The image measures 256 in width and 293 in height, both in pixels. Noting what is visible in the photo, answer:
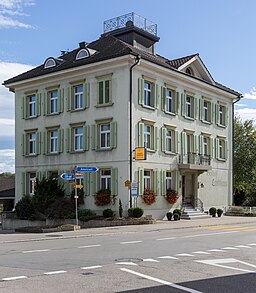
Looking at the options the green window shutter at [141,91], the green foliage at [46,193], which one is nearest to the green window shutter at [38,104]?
the green foliage at [46,193]

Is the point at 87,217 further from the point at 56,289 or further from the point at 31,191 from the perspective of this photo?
the point at 56,289

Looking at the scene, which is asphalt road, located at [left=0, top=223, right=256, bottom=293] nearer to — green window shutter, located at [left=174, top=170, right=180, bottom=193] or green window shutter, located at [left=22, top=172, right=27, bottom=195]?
green window shutter, located at [left=174, top=170, right=180, bottom=193]

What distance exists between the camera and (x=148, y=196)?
31922 millimetres

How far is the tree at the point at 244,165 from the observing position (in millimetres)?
50375

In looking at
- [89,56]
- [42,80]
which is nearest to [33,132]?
[42,80]

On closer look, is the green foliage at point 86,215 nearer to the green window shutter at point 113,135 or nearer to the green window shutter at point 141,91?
the green window shutter at point 113,135

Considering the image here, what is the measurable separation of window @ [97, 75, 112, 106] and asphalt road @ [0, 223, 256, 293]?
16.9 metres

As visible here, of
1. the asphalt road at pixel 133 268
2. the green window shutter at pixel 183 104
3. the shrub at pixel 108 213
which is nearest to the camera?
the asphalt road at pixel 133 268

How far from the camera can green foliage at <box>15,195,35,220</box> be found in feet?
115

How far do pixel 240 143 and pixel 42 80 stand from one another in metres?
25.0

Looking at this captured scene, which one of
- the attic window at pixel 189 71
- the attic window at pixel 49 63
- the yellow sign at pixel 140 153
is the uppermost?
the attic window at pixel 49 63

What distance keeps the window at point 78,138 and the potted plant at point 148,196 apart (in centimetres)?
580

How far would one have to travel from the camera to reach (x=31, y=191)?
1480 inches

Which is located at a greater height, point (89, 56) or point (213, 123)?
point (89, 56)
